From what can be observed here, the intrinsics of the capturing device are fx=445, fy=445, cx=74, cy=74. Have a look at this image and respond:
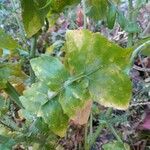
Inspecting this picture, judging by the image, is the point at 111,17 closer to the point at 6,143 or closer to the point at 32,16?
the point at 32,16

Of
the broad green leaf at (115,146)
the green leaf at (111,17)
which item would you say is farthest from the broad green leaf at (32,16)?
the broad green leaf at (115,146)

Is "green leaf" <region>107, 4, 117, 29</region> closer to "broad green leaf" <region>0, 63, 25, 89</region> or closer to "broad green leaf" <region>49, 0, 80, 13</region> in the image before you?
→ "broad green leaf" <region>49, 0, 80, 13</region>

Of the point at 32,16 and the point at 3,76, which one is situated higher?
the point at 32,16

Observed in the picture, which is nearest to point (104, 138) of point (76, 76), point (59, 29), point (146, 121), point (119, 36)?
point (146, 121)

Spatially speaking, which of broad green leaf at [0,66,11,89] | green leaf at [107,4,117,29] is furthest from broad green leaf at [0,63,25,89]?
green leaf at [107,4,117,29]

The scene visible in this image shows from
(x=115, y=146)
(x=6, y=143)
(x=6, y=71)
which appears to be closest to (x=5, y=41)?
(x=6, y=71)

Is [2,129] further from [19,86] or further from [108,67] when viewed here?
[108,67]
